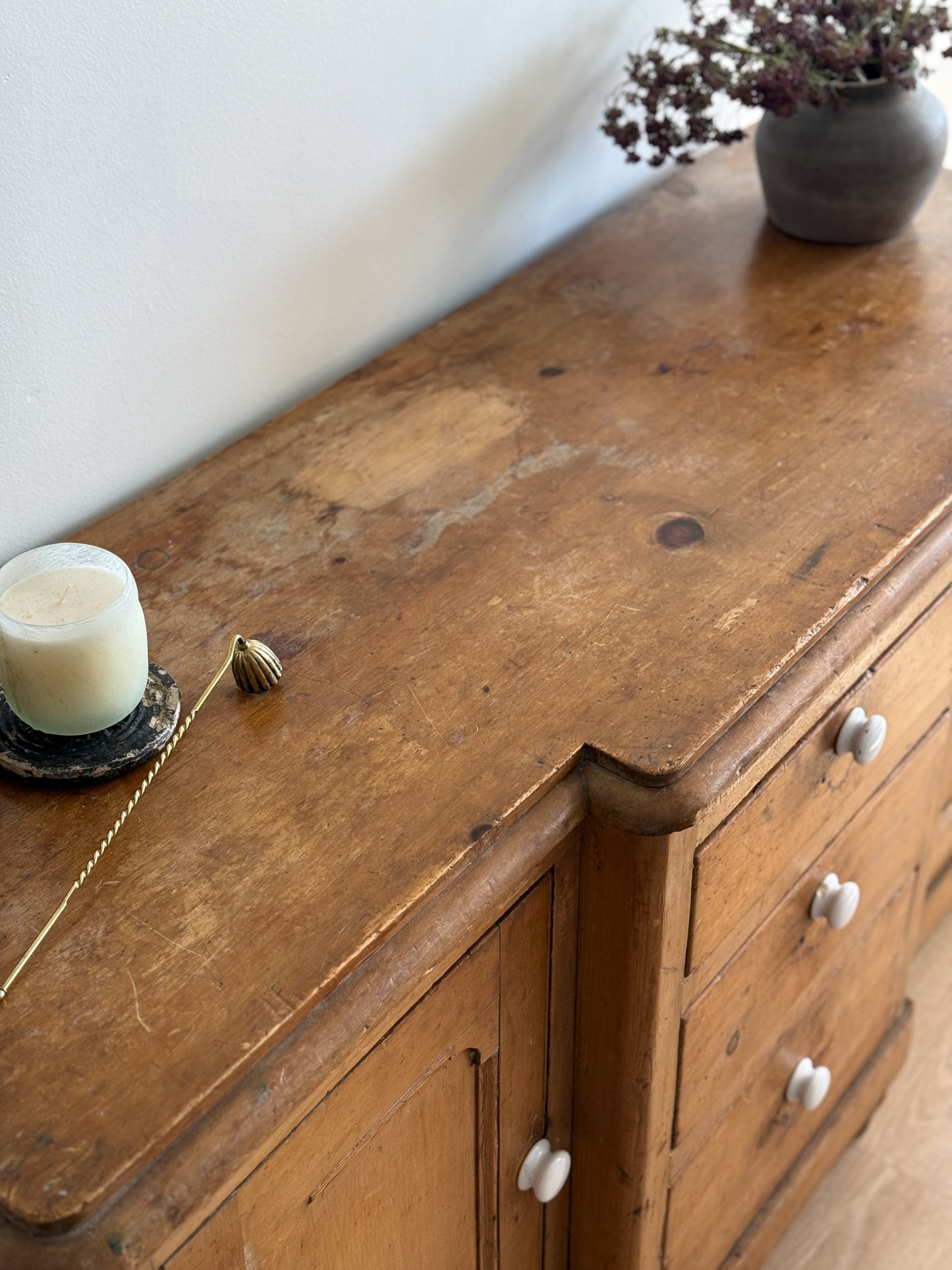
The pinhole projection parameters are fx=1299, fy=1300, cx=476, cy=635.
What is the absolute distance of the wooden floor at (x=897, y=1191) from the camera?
54.5 inches

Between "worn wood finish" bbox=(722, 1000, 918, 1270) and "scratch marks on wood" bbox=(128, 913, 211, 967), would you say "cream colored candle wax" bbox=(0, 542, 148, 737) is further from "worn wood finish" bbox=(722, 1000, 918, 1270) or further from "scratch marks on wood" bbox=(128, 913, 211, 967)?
"worn wood finish" bbox=(722, 1000, 918, 1270)

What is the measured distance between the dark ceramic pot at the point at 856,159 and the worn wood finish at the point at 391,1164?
844mm

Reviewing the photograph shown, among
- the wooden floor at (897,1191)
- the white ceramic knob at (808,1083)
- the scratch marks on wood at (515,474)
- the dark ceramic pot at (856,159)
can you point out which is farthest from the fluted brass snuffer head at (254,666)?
the wooden floor at (897,1191)

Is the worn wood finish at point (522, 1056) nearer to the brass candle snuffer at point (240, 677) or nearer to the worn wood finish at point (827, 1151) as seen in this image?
the brass candle snuffer at point (240, 677)

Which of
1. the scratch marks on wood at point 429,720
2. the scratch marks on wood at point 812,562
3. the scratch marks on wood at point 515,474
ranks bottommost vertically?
the scratch marks on wood at point 429,720

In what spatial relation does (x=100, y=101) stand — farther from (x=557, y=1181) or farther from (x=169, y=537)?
(x=557, y=1181)

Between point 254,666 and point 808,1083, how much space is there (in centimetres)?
70

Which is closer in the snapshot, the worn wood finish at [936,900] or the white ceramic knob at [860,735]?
the white ceramic knob at [860,735]

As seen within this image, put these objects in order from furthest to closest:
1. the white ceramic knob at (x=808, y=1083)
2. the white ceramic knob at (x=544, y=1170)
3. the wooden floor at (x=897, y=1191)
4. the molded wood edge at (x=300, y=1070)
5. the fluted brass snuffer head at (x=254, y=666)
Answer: the wooden floor at (x=897, y=1191) < the white ceramic knob at (x=808, y=1083) < the white ceramic knob at (x=544, y=1170) < the fluted brass snuffer head at (x=254, y=666) < the molded wood edge at (x=300, y=1070)

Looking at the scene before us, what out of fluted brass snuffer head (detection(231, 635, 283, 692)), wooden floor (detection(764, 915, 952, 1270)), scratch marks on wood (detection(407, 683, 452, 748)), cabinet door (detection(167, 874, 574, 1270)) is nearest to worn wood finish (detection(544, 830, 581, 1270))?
cabinet door (detection(167, 874, 574, 1270))

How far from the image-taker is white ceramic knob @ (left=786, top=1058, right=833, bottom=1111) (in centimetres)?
118

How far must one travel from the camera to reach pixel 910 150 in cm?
124

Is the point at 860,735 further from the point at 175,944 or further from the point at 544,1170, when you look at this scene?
the point at 175,944

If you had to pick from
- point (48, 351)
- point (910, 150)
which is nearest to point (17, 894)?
point (48, 351)
